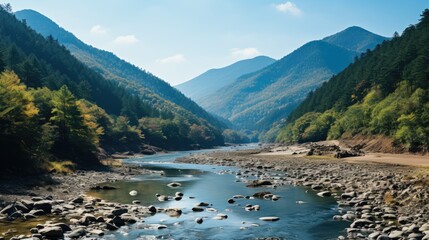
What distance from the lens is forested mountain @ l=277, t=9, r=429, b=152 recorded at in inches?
2972

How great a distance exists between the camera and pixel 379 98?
370 feet

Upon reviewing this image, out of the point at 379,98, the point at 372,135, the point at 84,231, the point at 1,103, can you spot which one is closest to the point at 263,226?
the point at 84,231

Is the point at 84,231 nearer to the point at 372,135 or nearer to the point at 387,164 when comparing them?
the point at 387,164

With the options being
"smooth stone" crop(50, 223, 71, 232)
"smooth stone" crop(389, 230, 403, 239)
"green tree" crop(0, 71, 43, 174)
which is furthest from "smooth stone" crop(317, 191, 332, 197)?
"green tree" crop(0, 71, 43, 174)

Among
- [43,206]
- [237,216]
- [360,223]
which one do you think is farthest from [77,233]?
[360,223]

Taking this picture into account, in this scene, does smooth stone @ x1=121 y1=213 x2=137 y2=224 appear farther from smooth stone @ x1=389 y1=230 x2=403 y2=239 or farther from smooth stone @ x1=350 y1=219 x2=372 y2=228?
smooth stone @ x1=389 y1=230 x2=403 y2=239

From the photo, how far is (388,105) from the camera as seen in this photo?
9575 centimetres

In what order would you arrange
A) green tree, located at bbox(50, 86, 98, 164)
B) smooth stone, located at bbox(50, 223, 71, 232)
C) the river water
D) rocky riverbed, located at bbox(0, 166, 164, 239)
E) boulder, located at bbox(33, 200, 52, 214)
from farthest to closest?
green tree, located at bbox(50, 86, 98, 164) < boulder, located at bbox(33, 200, 52, 214) < the river water < smooth stone, located at bbox(50, 223, 71, 232) < rocky riverbed, located at bbox(0, 166, 164, 239)

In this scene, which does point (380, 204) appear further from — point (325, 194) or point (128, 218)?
point (128, 218)

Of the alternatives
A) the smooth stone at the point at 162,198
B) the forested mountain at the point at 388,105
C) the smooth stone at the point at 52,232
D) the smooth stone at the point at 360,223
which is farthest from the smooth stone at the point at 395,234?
the forested mountain at the point at 388,105

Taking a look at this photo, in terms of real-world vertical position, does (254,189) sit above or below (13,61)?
below

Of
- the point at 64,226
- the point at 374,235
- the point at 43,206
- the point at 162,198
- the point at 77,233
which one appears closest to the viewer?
the point at 374,235

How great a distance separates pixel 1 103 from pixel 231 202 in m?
30.1

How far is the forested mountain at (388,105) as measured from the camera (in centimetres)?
7549
